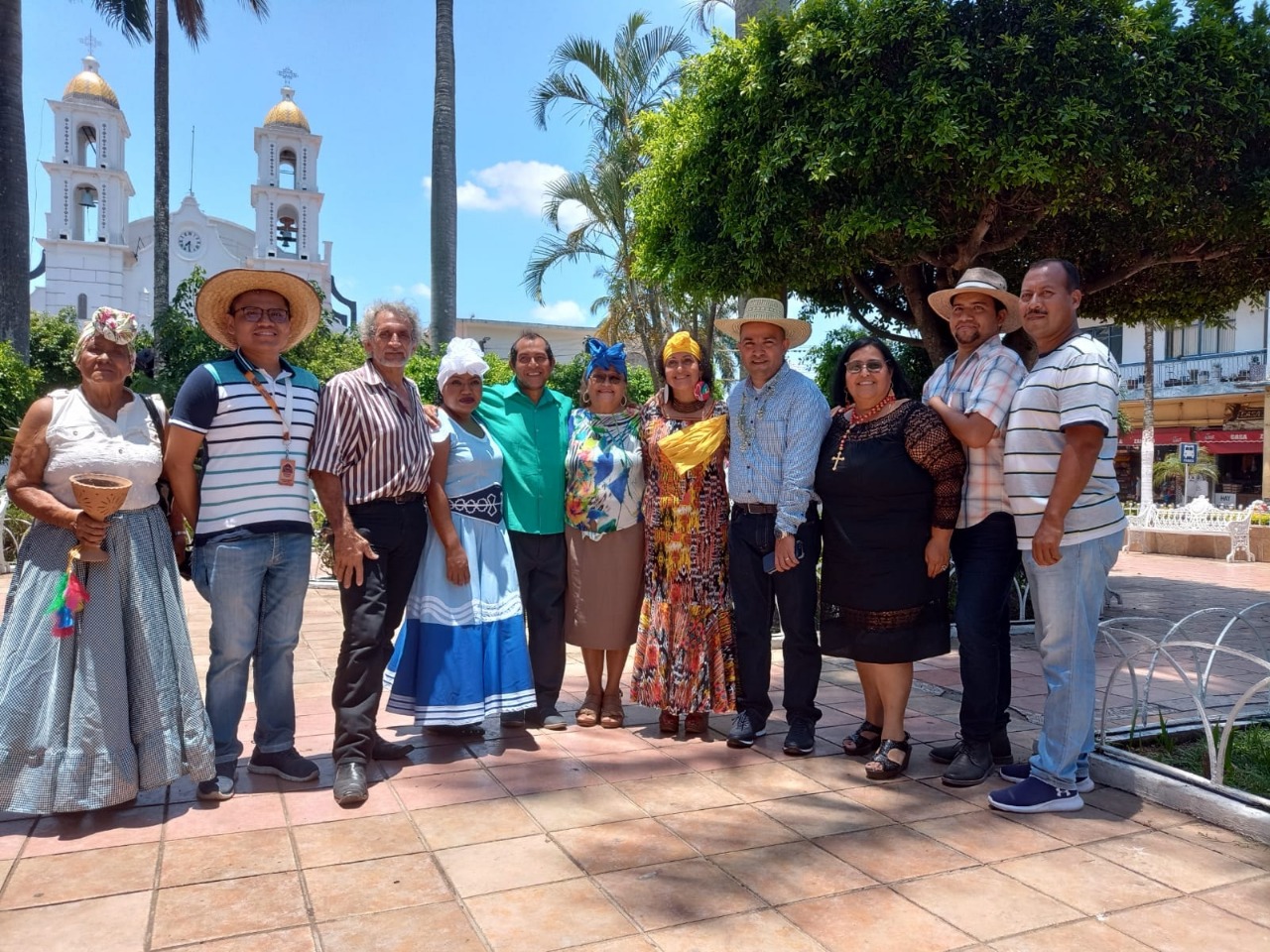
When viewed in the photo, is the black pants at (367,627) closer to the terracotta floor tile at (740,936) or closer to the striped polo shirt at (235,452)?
the striped polo shirt at (235,452)

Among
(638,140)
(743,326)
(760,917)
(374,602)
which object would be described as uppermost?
(638,140)

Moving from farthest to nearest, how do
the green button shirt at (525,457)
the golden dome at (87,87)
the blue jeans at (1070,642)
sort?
the golden dome at (87,87) < the green button shirt at (525,457) < the blue jeans at (1070,642)

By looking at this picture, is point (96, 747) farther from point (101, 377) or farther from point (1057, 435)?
point (1057, 435)

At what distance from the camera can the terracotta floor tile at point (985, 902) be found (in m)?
2.57

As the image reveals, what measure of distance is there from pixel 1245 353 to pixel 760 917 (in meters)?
28.6

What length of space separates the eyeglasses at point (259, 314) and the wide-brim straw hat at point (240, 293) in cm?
8

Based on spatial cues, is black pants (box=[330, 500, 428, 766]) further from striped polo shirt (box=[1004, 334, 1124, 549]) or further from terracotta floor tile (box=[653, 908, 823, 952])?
striped polo shirt (box=[1004, 334, 1124, 549])

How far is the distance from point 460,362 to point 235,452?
1051 mm

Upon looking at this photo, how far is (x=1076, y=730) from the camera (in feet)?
11.3

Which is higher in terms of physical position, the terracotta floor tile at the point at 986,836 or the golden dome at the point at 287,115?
the golden dome at the point at 287,115

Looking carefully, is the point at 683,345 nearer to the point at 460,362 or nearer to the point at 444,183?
the point at 460,362

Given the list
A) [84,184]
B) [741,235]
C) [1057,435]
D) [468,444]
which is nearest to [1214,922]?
[1057,435]

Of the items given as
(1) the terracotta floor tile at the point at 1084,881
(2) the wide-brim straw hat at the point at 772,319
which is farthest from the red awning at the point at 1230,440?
(1) the terracotta floor tile at the point at 1084,881

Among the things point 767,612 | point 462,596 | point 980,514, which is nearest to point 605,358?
point 462,596
